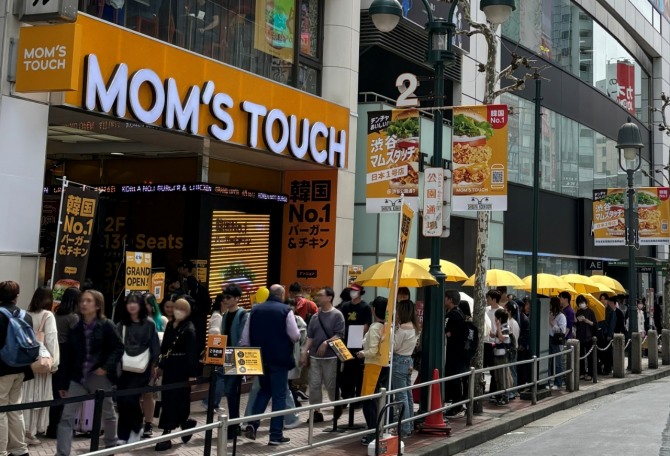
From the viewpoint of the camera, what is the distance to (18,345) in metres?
8.43

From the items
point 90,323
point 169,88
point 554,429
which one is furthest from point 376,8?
point 554,429

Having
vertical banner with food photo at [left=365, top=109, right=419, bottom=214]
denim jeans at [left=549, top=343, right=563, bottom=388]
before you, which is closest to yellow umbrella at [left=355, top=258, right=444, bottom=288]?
vertical banner with food photo at [left=365, top=109, right=419, bottom=214]

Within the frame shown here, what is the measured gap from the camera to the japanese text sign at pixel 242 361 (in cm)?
971

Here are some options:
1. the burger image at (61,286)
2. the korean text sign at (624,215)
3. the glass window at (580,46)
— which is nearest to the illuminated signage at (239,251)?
the burger image at (61,286)

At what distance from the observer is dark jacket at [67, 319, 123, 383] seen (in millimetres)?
9117

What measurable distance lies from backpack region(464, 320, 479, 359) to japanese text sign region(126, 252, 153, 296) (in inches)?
210

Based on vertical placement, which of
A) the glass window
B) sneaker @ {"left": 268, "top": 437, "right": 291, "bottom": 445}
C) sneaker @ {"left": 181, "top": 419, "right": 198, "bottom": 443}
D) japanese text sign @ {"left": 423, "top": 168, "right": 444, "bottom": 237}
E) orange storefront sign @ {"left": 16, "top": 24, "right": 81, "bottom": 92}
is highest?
the glass window

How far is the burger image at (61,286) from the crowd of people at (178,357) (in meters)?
0.19

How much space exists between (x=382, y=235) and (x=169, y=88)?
8.47 m

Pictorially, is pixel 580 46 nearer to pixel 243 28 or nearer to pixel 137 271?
pixel 243 28

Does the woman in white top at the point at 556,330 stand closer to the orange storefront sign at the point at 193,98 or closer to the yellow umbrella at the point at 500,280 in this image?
the yellow umbrella at the point at 500,280

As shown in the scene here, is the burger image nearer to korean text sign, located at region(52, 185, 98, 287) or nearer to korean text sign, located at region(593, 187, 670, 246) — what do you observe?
korean text sign, located at region(52, 185, 98, 287)

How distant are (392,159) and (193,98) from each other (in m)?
4.25

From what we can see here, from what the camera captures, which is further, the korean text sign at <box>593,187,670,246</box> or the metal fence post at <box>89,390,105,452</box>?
the korean text sign at <box>593,187,670,246</box>
